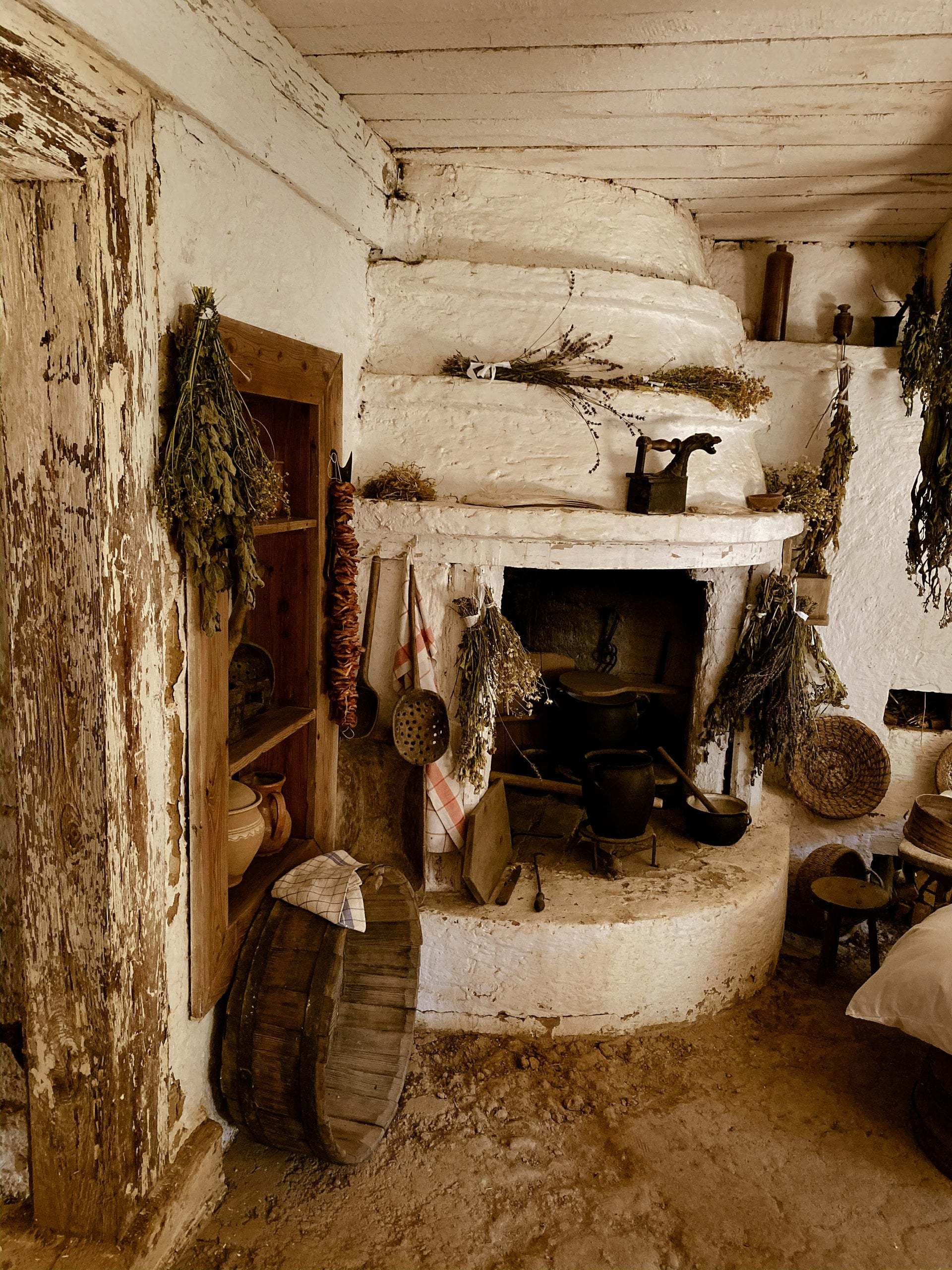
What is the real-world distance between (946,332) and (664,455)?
141cm

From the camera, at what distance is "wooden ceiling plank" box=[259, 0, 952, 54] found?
7.55 ft

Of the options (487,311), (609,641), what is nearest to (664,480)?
(487,311)

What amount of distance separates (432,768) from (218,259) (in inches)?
73.8

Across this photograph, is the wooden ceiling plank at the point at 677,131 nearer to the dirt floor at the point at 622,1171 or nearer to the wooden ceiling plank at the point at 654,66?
the wooden ceiling plank at the point at 654,66

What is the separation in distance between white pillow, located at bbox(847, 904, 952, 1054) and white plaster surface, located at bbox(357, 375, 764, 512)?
191 centimetres

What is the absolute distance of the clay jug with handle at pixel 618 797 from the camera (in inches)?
143

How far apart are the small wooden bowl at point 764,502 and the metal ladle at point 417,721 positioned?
5.12ft

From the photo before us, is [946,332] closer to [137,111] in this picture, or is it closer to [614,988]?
[614,988]

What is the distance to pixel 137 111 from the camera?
187 cm

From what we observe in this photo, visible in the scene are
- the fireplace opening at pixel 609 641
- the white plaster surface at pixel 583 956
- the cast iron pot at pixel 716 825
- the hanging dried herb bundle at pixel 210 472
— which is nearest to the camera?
the hanging dried herb bundle at pixel 210 472

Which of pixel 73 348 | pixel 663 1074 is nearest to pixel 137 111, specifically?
pixel 73 348

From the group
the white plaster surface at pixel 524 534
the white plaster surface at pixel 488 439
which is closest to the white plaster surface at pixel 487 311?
the white plaster surface at pixel 488 439

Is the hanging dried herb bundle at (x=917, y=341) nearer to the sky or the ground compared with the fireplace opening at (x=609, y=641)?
nearer to the sky

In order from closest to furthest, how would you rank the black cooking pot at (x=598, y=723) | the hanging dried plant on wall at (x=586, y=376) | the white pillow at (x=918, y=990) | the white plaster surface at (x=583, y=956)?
the white pillow at (x=918, y=990), the white plaster surface at (x=583, y=956), the hanging dried plant on wall at (x=586, y=376), the black cooking pot at (x=598, y=723)
